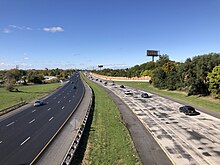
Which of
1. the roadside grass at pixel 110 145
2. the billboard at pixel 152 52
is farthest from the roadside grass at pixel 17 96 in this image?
the billboard at pixel 152 52

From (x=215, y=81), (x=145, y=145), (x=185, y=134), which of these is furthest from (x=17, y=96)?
(x=185, y=134)

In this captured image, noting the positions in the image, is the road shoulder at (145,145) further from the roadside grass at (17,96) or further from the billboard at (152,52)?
the billboard at (152,52)

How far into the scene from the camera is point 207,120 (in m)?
28.4

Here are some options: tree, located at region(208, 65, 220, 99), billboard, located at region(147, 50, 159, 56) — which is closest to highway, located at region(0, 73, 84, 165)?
tree, located at region(208, 65, 220, 99)

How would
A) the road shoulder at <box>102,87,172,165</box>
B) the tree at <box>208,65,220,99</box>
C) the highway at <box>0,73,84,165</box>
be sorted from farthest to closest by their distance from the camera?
the tree at <box>208,65,220,99</box> < the highway at <box>0,73,84,165</box> < the road shoulder at <box>102,87,172,165</box>

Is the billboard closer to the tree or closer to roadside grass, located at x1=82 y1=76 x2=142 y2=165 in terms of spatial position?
the tree

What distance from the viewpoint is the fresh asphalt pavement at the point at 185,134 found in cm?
1653

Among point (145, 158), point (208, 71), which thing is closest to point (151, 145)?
point (145, 158)

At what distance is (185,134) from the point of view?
73.9 ft

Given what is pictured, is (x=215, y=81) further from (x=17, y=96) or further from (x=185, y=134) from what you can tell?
(x=17, y=96)

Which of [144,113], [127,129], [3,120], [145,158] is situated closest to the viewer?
[145,158]

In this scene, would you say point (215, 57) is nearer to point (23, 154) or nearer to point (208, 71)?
point (208, 71)

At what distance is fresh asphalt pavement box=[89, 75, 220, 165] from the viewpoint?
1653 centimetres

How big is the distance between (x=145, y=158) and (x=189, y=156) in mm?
3542
